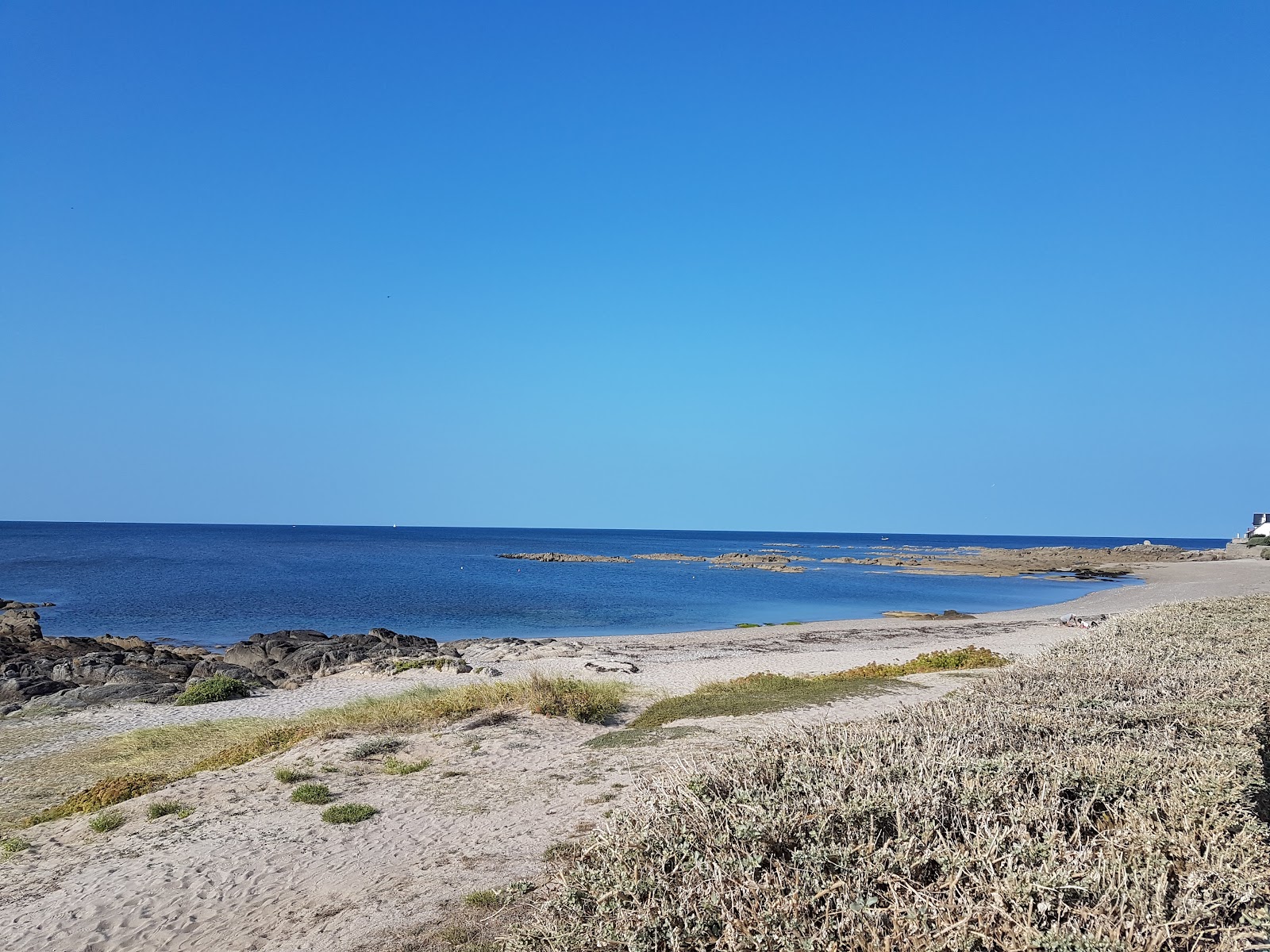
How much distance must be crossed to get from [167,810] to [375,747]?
2.77 meters

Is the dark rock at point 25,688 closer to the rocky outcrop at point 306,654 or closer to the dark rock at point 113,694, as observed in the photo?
the dark rock at point 113,694

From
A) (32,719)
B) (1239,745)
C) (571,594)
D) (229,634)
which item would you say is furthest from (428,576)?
(1239,745)

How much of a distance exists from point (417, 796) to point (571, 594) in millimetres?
48481

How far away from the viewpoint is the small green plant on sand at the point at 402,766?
10812mm

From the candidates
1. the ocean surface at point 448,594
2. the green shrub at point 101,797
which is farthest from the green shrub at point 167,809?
the ocean surface at point 448,594

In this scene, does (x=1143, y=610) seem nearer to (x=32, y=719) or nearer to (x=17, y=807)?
(x=17, y=807)

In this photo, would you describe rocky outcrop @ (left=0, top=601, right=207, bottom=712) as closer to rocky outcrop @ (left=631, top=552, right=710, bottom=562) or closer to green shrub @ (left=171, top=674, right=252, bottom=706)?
green shrub @ (left=171, top=674, right=252, bottom=706)

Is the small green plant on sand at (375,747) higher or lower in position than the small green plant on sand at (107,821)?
higher

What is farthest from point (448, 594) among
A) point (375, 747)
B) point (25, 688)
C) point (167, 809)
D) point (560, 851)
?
point (560, 851)

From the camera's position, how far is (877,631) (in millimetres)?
35344

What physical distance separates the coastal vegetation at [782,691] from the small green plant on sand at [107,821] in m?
7.02

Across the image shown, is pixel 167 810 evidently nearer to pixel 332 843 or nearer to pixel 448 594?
pixel 332 843

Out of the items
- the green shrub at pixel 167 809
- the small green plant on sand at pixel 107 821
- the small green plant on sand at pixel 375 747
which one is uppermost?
the small green plant on sand at pixel 375 747

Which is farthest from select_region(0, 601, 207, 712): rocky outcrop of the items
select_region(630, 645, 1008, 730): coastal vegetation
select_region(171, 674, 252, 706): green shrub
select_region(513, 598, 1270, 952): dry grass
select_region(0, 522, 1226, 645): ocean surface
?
select_region(513, 598, 1270, 952): dry grass
